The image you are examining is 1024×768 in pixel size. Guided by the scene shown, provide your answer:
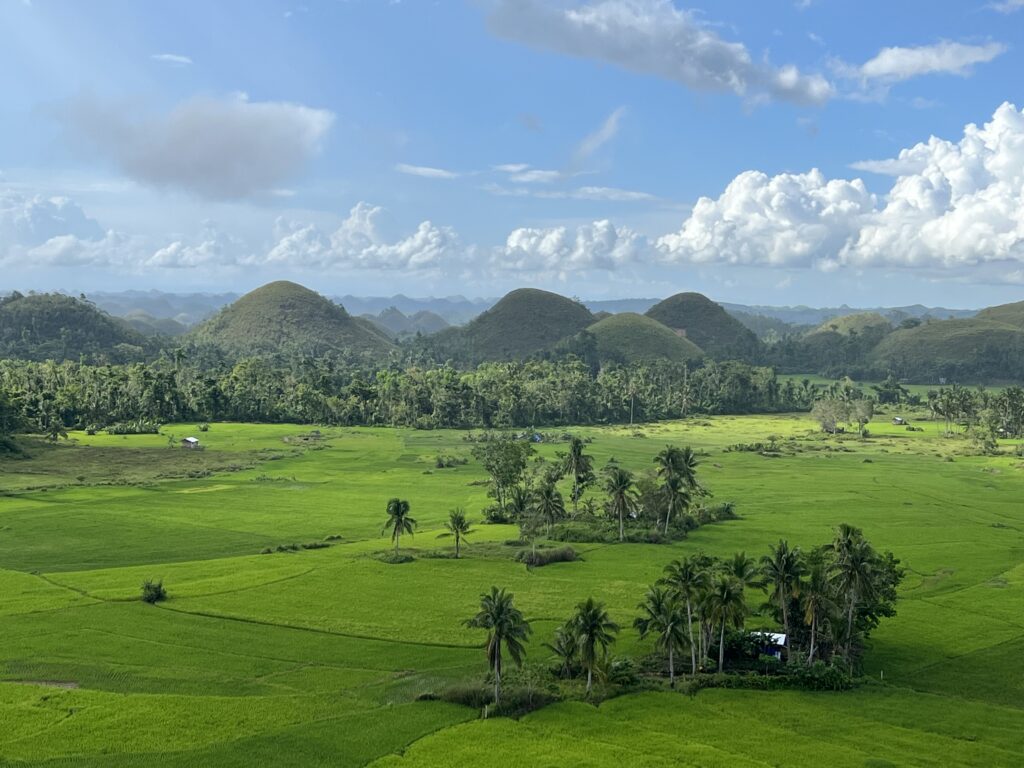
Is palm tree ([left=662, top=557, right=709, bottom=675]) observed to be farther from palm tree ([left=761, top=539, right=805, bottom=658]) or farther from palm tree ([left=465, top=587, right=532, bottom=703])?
palm tree ([left=465, top=587, right=532, bottom=703])

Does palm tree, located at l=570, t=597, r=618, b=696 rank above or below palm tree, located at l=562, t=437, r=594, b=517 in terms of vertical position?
below

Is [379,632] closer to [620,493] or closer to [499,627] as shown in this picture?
[499,627]

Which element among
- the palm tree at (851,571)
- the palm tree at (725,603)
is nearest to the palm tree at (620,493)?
the palm tree at (851,571)

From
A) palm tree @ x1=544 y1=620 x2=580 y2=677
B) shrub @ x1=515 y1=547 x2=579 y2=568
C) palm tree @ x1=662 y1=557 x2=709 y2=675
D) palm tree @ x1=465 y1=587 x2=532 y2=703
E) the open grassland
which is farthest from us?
shrub @ x1=515 y1=547 x2=579 y2=568

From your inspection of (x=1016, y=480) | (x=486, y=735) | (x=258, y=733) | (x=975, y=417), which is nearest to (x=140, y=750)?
(x=258, y=733)

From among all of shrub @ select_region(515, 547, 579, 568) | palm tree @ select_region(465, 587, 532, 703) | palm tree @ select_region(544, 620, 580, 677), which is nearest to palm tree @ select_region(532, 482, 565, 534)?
shrub @ select_region(515, 547, 579, 568)

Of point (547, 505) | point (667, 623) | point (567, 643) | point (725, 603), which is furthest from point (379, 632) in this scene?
point (547, 505)
